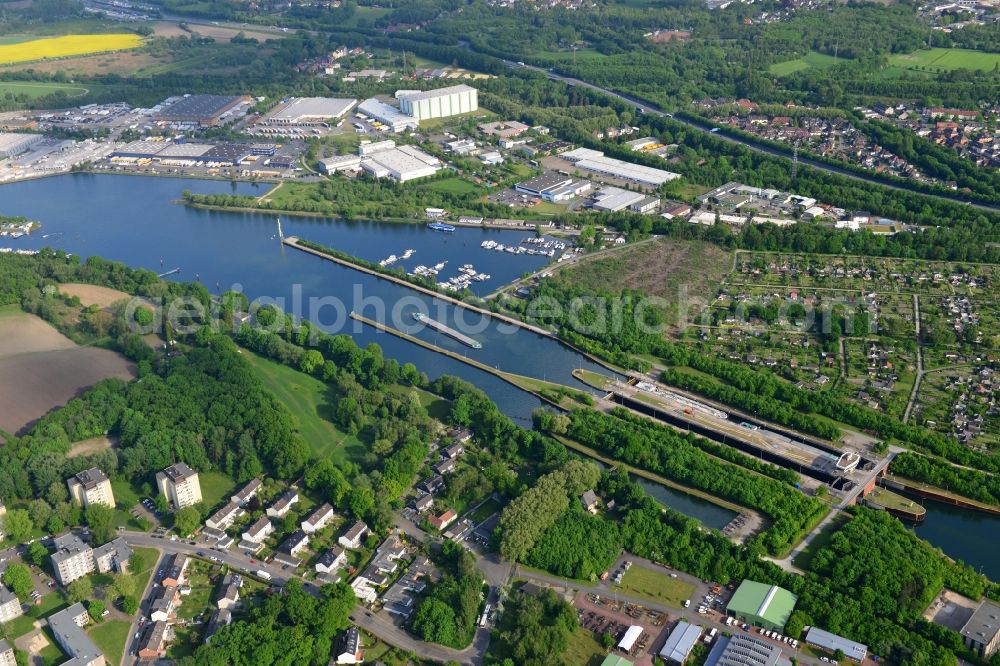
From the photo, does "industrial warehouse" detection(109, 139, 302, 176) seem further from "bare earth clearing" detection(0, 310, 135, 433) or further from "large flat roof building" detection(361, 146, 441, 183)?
"bare earth clearing" detection(0, 310, 135, 433)

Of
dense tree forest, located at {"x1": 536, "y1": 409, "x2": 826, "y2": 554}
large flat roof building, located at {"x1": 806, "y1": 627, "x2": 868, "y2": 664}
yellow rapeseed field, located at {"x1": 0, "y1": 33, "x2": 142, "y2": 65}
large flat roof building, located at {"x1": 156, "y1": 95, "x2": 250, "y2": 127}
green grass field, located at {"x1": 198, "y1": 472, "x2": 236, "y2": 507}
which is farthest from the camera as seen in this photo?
yellow rapeseed field, located at {"x1": 0, "y1": 33, "x2": 142, "y2": 65}

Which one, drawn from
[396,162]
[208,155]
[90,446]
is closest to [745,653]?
[90,446]

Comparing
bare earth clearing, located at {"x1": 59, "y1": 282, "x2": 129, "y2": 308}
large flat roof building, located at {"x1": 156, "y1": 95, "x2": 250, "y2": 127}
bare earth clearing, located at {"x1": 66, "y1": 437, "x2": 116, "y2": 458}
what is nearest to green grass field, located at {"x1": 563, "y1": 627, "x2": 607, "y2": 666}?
bare earth clearing, located at {"x1": 66, "y1": 437, "x2": 116, "y2": 458}

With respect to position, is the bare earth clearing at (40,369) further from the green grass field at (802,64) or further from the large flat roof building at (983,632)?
the green grass field at (802,64)

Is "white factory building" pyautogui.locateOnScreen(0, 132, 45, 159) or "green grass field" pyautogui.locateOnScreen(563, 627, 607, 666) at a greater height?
"white factory building" pyautogui.locateOnScreen(0, 132, 45, 159)

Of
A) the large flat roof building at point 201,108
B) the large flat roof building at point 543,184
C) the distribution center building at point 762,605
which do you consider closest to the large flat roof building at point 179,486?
the distribution center building at point 762,605

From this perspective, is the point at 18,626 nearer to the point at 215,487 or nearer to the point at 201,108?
the point at 215,487

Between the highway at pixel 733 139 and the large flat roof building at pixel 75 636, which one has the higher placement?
the highway at pixel 733 139
